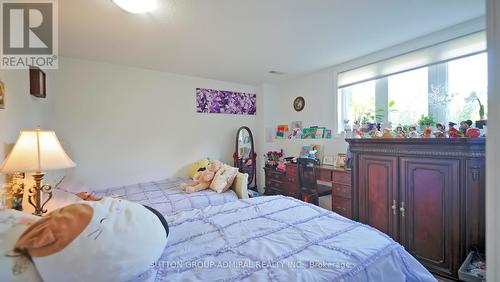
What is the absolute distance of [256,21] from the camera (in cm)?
202

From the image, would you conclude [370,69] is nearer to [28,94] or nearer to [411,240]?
[411,240]

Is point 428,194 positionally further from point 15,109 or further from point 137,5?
point 15,109

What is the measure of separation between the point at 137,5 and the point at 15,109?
133cm

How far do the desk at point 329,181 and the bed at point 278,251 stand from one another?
134cm

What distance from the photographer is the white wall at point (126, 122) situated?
2869 millimetres

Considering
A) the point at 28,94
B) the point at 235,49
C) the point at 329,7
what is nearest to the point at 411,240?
the point at 329,7

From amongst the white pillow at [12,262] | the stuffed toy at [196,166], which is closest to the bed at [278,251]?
the white pillow at [12,262]

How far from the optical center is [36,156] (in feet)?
4.75

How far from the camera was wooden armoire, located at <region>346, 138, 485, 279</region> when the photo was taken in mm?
1677

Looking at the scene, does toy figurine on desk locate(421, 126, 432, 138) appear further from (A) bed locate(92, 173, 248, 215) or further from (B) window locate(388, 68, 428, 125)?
(A) bed locate(92, 173, 248, 215)

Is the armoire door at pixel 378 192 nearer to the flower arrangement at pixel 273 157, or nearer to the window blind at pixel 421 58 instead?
the window blind at pixel 421 58

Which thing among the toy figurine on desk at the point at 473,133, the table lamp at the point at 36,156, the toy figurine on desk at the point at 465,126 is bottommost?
the table lamp at the point at 36,156

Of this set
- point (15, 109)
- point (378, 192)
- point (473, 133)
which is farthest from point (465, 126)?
point (15, 109)

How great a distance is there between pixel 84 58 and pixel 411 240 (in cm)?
423
